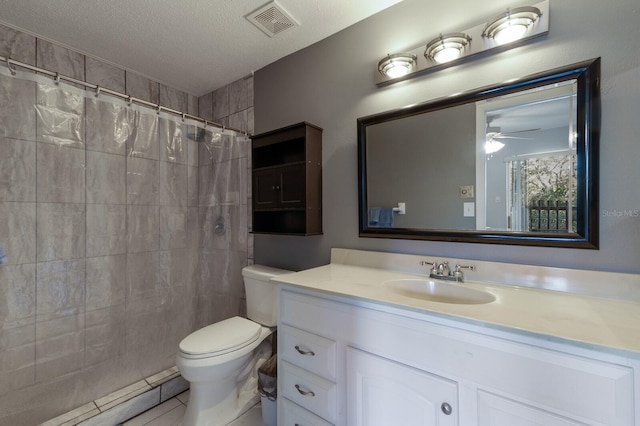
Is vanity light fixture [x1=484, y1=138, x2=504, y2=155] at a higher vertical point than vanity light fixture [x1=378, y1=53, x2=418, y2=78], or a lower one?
lower

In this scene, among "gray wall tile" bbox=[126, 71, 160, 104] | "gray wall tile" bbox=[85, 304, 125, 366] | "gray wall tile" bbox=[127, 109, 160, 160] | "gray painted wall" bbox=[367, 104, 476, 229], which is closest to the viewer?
"gray painted wall" bbox=[367, 104, 476, 229]

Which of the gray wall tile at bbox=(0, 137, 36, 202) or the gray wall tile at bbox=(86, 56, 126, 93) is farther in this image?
the gray wall tile at bbox=(86, 56, 126, 93)

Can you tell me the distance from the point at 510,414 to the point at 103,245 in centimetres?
216

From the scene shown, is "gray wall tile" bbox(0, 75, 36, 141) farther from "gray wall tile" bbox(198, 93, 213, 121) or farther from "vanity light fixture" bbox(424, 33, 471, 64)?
"vanity light fixture" bbox(424, 33, 471, 64)

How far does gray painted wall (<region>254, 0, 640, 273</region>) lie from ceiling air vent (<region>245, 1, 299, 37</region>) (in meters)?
0.25

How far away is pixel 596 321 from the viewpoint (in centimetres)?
75

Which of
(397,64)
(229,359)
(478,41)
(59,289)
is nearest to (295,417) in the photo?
(229,359)

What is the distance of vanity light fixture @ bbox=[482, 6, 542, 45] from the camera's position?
3.52 feet

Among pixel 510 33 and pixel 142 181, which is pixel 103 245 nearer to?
pixel 142 181

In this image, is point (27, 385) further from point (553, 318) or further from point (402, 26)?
point (402, 26)

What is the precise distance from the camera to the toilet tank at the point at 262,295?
171cm

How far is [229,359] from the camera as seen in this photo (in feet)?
4.60

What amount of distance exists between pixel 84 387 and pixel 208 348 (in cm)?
91

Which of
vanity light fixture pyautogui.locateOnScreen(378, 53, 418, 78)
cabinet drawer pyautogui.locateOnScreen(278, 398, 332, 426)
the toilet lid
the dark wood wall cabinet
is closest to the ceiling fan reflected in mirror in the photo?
vanity light fixture pyautogui.locateOnScreen(378, 53, 418, 78)
